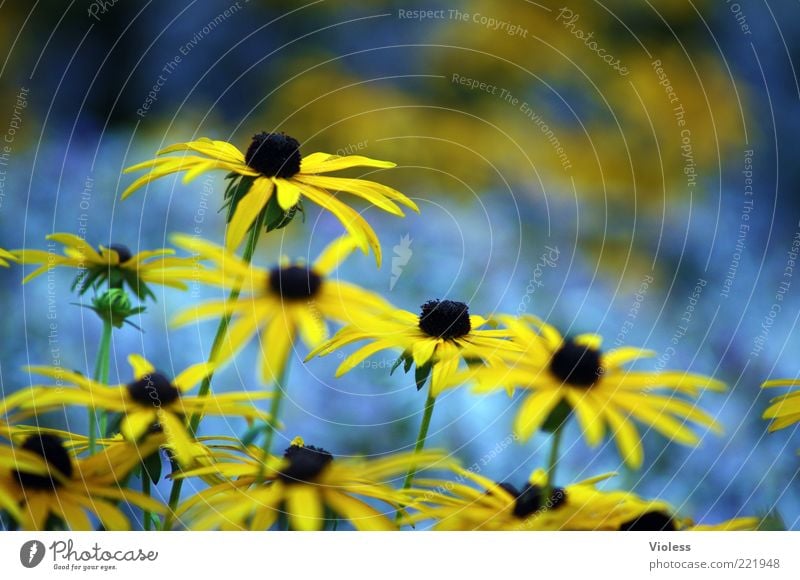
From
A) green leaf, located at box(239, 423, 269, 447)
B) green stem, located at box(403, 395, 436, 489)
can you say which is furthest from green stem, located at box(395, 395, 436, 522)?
green leaf, located at box(239, 423, 269, 447)

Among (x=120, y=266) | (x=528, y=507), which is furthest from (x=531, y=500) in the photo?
(x=120, y=266)

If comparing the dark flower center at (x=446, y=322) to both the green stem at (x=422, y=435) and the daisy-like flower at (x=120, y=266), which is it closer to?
the green stem at (x=422, y=435)

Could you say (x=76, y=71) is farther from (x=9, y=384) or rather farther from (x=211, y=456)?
(x=211, y=456)

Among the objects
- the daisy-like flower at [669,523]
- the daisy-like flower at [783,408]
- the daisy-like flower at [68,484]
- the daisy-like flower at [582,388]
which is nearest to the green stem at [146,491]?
the daisy-like flower at [68,484]

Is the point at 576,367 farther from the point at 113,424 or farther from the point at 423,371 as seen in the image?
the point at 113,424

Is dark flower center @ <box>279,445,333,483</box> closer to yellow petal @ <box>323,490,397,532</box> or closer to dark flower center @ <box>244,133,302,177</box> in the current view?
yellow petal @ <box>323,490,397,532</box>
